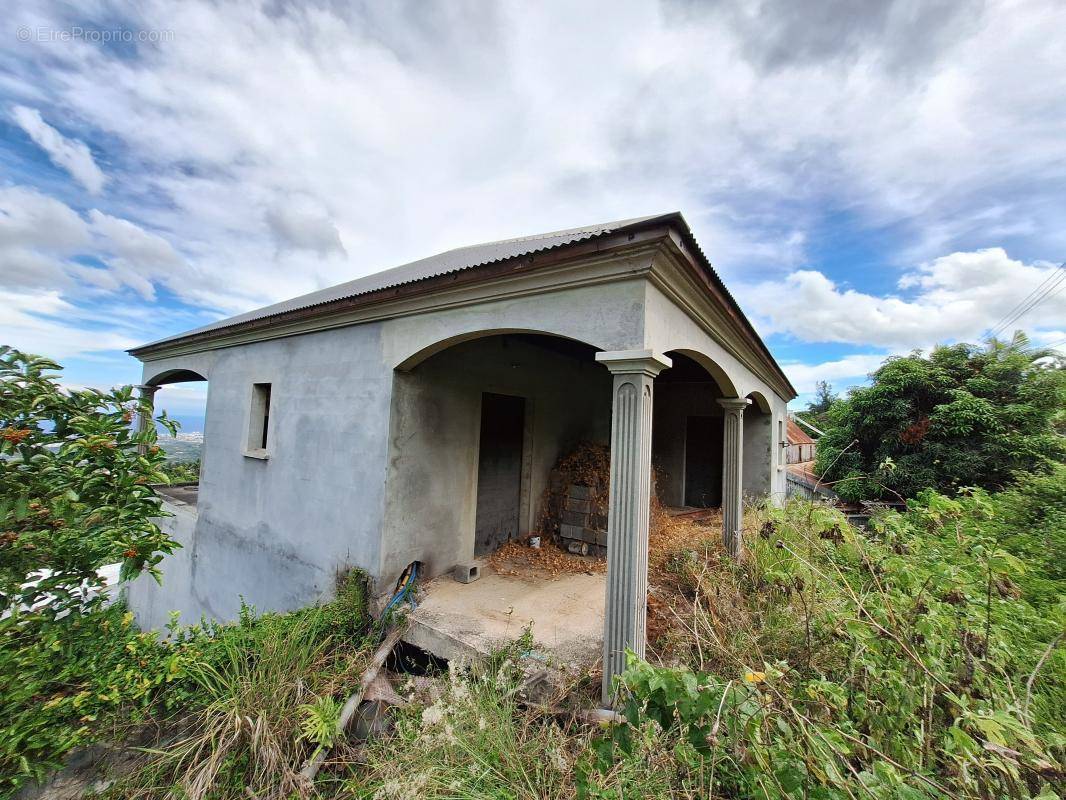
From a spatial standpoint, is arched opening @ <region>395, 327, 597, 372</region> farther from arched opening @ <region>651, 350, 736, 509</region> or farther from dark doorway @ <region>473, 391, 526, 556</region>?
arched opening @ <region>651, 350, 736, 509</region>

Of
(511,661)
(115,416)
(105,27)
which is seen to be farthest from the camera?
(105,27)

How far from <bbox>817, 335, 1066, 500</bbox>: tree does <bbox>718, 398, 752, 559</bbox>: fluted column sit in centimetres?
559

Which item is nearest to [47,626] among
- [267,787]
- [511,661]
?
[267,787]

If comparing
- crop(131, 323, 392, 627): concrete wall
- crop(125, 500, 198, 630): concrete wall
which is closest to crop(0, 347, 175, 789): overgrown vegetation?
crop(131, 323, 392, 627): concrete wall

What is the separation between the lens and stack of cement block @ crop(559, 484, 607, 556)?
6.02 meters

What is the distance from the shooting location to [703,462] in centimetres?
994

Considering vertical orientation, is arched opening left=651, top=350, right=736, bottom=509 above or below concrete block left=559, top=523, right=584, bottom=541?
above

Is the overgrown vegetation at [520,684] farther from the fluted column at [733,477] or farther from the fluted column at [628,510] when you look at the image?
the fluted column at [733,477]

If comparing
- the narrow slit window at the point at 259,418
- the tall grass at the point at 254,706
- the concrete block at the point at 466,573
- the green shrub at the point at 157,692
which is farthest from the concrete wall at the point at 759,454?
the narrow slit window at the point at 259,418

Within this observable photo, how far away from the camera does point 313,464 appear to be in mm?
5324

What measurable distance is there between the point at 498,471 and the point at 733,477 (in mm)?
3264

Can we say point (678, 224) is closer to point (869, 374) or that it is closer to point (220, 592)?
point (220, 592)

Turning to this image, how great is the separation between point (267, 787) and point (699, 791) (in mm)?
2940

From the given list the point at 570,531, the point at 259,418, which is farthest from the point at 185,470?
the point at 570,531
